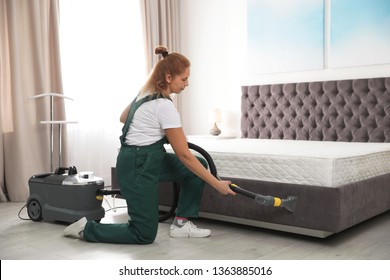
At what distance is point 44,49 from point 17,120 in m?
0.71

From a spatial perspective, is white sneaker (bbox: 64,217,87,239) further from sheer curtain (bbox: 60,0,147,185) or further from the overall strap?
sheer curtain (bbox: 60,0,147,185)

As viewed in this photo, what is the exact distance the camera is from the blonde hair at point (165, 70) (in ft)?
9.18

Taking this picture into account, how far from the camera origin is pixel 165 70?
281cm

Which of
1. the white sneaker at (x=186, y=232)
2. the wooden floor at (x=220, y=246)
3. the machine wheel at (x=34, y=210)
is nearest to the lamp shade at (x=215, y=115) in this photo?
the wooden floor at (x=220, y=246)

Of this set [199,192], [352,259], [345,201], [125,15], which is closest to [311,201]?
[345,201]

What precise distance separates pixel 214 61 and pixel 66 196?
3.09 metres

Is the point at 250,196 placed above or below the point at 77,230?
above

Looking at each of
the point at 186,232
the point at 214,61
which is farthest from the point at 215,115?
the point at 186,232

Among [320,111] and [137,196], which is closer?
[137,196]

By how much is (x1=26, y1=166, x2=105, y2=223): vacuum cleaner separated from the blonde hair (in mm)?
849

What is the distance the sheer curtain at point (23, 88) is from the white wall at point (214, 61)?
6.20ft

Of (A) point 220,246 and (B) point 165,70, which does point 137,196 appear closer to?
(A) point 220,246

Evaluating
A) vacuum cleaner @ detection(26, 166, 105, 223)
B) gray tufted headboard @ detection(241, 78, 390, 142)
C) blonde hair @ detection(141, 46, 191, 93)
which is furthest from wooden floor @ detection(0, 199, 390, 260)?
gray tufted headboard @ detection(241, 78, 390, 142)
